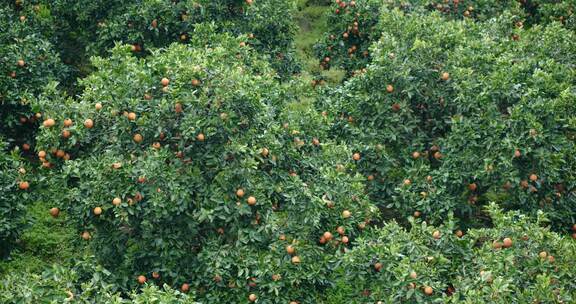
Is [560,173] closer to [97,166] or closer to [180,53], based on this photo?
[180,53]

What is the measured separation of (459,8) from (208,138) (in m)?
6.93

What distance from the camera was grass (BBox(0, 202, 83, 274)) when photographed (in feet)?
30.1

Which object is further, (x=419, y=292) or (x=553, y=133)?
(x=553, y=133)

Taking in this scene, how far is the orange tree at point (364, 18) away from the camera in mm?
11844

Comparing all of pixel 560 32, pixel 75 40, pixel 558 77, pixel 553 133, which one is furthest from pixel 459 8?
pixel 75 40

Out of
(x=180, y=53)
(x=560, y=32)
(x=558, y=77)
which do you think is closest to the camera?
(x=180, y=53)

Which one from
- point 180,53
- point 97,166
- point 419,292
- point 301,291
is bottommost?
point 301,291

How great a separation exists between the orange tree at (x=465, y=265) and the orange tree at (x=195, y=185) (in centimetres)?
39

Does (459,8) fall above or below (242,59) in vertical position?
below

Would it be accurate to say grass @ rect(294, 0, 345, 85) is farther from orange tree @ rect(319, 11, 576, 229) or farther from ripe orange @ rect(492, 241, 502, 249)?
ripe orange @ rect(492, 241, 502, 249)

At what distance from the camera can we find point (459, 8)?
12680 millimetres

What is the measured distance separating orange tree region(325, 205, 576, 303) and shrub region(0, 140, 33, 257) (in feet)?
10.9

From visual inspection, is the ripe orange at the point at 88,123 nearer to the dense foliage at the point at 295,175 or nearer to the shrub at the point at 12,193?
the dense foliage at the point at 295,175

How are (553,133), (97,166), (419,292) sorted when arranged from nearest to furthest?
(419,292), (97,166), (553,133)
